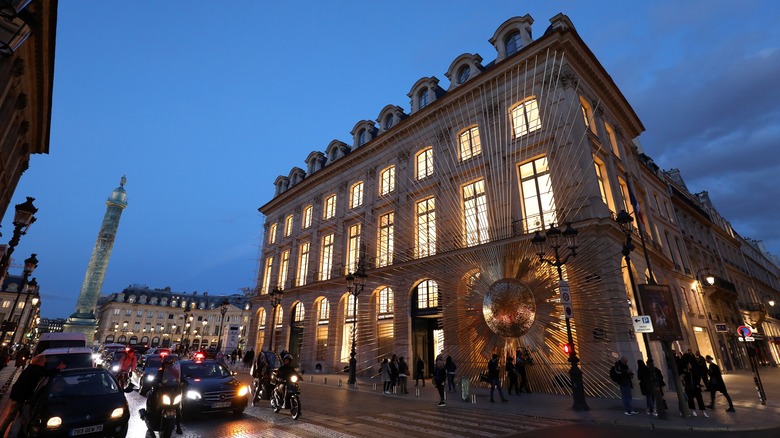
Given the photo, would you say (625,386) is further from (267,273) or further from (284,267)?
(267,273)

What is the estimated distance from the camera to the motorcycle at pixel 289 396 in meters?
8.78

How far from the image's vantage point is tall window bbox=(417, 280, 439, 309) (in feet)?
65.4

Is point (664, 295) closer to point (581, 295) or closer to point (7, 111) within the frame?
point (581, 295)

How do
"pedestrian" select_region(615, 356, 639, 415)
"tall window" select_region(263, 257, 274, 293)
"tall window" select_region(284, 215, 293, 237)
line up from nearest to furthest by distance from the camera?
"pedestrian" select_region(615, 356, 639, 415)
"tall window" select_region(284, 215, 293, 237)
"tall window" select_region(263, 257, 274, 293)

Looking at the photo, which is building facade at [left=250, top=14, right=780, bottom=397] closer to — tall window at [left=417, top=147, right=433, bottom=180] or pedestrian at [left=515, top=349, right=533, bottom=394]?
tall window at [left=417, top=147, right=433, bottom=180]

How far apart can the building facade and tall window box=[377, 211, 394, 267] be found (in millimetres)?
101

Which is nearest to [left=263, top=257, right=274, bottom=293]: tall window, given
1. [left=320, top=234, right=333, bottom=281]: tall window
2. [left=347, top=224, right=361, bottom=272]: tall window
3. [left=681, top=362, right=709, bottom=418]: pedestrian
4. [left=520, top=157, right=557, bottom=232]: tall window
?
[left=320, top=234, right=333, bottom=281]: tall window

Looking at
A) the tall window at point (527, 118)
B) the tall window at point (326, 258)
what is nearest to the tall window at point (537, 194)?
the tall window at point (527, 118)

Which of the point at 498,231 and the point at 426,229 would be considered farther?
the point at 426,229

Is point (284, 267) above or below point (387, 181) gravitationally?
below

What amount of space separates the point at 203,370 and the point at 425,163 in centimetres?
1691

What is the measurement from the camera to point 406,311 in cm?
2058

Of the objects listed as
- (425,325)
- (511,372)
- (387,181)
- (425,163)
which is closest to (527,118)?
(425,163)

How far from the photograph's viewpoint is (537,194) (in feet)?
54.7
